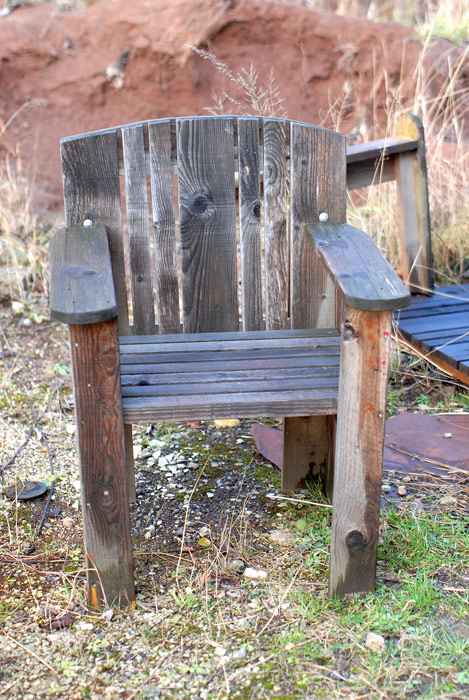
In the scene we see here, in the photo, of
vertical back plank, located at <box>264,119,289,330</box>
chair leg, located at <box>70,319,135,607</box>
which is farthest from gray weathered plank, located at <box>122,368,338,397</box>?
vertical back plank, located at <box>264,119,289,330</box>

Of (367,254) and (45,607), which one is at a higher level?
(367,254)

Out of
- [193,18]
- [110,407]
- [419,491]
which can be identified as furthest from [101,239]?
[193,18]

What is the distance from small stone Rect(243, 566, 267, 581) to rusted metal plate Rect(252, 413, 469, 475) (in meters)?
0.59

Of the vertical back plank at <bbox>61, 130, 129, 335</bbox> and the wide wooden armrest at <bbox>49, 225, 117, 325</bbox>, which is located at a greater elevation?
the vertical back plank at <bbox>61, 130, 129, 335</bbox>

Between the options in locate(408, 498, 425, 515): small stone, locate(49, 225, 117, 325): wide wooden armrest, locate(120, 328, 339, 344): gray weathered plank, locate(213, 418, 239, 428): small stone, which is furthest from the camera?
locate(213, 418, 239, 428): small stone

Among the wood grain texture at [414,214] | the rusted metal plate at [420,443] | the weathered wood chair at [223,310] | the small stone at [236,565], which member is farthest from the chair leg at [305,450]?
the wood grain texture at [414,214]

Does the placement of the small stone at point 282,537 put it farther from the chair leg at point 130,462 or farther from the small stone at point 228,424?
the small stone at point 228,424

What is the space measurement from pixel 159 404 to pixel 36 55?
4.88 metres

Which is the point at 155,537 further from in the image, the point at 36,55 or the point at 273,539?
the point at 36,55

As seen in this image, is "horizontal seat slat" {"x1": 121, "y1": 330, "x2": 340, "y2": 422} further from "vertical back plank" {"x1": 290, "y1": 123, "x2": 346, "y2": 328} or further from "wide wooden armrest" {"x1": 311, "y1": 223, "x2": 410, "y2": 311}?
"wide wooden armrest" {"x1": 311, "y1": 223, "x2": 410, "y2": 311}

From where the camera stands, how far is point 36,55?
5.54 m

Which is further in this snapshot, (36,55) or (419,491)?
(36,55)

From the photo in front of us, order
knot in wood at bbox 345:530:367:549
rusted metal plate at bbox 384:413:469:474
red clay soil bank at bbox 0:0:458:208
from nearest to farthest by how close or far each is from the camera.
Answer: knot in wood at bbox 345:530:367:549
rusted metal plate at bbox 384:413:469:474
red clay soil bank at bbox 0:0:458:208

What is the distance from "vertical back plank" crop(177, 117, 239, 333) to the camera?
201cm
